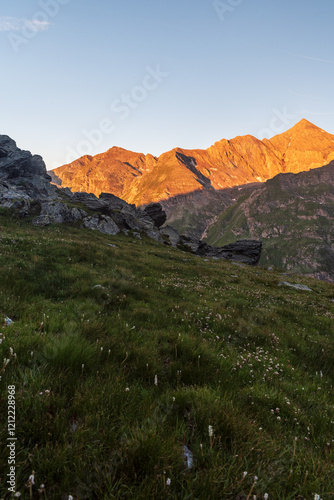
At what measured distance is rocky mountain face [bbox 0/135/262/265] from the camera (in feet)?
126

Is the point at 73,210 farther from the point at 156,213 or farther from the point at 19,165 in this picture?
the point at 19,165

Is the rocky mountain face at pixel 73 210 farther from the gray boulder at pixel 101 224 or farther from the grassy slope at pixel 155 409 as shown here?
the grassy slope at pixel 155 409

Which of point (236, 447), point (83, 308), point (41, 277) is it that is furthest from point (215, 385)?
point (41, 277)

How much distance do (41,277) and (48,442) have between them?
7678 millimetres

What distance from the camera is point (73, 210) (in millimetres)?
42719

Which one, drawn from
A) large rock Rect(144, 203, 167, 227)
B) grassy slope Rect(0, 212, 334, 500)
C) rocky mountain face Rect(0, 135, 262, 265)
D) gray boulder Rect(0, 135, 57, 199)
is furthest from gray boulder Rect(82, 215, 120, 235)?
gray boulder Rect(0, 135, 57, 199)

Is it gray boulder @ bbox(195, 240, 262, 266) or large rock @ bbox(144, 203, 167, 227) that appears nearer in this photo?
gray boulder @ bbox(195, 240, 262, 266)

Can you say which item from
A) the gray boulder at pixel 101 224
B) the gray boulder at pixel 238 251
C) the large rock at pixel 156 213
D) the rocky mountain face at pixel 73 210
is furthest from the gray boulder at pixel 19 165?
the gray boulder at pixel 238 251

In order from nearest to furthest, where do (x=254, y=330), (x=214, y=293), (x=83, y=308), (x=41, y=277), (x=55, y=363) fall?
1. (x=55, y=363)
2. (x=83, y=308)
3. (x=254, y=330)
4. (x=41, y=277)
5. (x=214, y=293)

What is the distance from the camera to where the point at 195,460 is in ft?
7.55

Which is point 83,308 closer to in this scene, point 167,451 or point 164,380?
point 164,380

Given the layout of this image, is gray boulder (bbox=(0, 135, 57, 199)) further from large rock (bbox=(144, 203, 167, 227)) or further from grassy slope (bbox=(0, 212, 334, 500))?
grassy slope (bbox=(0, 212, 334, 500))

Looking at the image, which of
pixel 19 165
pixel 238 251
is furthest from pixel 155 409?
pixel 19 165

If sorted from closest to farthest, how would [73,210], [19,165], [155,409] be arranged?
[155,409] < [73,210] < [19,165]
